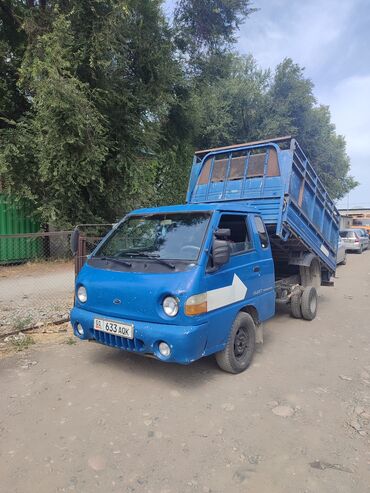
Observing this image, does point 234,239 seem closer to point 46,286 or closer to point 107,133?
point 46,286

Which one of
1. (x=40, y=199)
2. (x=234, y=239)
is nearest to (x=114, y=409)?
(x=234, y=239)

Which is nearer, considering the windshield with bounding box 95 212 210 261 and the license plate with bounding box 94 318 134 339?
the license plate with bounding box 94 318 134 339

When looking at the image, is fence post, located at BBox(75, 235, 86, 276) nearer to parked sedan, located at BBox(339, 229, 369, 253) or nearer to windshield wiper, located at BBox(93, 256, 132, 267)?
windshield wiper, located at BBox(93, 256, 132, 267)

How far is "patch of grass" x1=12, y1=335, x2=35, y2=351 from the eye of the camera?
5273 millimetres

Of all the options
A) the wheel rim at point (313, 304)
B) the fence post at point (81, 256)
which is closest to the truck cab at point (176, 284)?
the fence post at point (81, 256)

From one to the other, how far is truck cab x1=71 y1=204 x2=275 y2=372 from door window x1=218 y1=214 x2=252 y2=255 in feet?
0.04

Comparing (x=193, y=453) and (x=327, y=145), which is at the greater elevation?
(x=327, y=145)

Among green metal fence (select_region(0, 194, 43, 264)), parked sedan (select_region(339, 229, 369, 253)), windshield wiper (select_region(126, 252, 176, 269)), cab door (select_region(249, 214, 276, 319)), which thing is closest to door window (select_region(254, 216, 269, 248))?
cab door (select_region(249, 214, 276, 319))

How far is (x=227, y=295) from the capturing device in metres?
4.29

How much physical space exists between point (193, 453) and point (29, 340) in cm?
342

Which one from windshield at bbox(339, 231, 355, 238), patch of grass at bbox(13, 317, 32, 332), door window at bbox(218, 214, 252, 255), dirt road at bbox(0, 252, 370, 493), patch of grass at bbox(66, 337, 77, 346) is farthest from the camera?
windshield at bbox(339, 231, 355, 238)

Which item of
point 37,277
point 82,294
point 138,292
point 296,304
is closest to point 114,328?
point 138,292

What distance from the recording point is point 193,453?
9.86 ft

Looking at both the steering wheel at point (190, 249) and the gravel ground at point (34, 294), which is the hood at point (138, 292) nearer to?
the steering wheel at point (190, 249)
